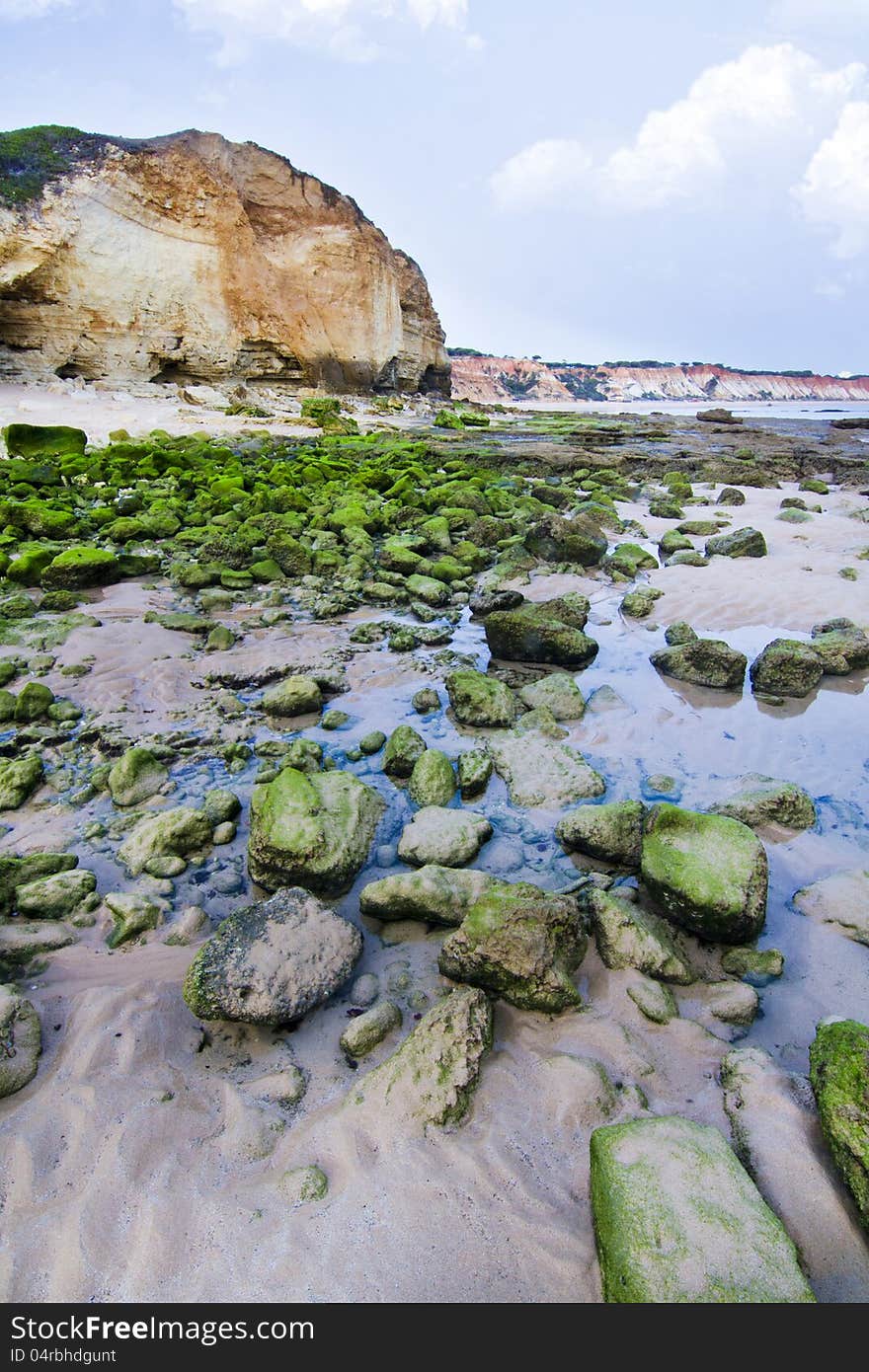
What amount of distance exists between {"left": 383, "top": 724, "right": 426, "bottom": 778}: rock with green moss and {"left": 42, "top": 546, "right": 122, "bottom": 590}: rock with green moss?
3874mm

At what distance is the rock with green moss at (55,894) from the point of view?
7.36 ft

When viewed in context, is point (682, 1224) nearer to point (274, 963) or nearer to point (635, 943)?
point (635, 943)

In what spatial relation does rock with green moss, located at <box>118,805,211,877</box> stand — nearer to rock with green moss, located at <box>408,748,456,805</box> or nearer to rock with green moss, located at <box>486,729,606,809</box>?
rock with green moss, located at <box>408,748,456,805</box>

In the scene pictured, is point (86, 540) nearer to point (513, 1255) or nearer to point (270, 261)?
point (513, 1255)

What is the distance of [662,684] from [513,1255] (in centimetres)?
320

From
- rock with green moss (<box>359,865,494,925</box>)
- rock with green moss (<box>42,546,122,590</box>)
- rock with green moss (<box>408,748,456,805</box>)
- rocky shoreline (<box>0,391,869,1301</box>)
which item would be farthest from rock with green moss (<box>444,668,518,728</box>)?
rock with green moss (<box>42,546,122,590</box>)

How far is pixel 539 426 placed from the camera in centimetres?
2500

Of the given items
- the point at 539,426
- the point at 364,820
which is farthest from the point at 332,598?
the point at 539,426

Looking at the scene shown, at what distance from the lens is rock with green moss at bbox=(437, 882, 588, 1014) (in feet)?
6.23

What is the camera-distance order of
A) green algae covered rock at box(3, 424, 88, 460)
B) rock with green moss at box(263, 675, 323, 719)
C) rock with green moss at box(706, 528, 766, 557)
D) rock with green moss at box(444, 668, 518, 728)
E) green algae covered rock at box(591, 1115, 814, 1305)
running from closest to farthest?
green algae covered rock at box(591, 1115, 814, 1305) < rock with green moss at box(444, 668, 518, 728) < rock with green moss at box(263, 675, 323, 719) < rock with green moss at box(706, 528, 766, 557) < green algae covered rock at box(3, 424, 88, 460)

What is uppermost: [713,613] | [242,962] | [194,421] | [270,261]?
[270,261]

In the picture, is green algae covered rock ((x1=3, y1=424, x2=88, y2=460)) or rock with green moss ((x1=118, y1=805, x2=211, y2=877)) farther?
green algae covered rock ((x1=3, y1=424, x2=88, y2=460))

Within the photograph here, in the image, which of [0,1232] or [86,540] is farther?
[86,540]
